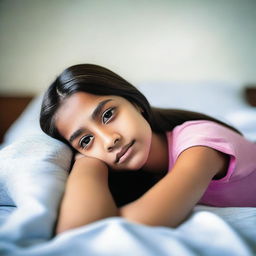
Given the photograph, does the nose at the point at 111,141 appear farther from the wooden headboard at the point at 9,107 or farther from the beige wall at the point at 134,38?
the wooden headboard at the point at 9,107

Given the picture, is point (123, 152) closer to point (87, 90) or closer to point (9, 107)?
point (87, 90)

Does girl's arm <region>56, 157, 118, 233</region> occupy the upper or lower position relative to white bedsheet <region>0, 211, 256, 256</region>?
lower

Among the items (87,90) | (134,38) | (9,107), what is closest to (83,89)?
(87,90)

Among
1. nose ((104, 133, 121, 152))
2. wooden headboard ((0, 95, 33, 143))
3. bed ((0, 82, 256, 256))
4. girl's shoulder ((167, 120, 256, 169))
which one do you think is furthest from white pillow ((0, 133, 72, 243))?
wooden headboard ((0, 95, 33, 143))

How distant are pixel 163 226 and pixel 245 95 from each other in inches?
43.6

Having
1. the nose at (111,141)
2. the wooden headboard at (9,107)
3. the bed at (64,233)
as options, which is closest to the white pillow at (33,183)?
the bed at (64,233)

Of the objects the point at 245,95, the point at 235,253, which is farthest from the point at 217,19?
the point at 235,253

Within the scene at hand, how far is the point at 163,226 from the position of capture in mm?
473

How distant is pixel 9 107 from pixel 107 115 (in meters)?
0.97

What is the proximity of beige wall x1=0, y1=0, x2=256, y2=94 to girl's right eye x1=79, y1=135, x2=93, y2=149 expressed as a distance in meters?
0.80

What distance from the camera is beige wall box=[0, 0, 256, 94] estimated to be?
1372 millimetres

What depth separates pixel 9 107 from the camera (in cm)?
147

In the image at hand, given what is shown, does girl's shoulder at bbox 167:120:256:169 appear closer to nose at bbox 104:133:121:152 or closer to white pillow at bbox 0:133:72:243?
nose at bbox 104:133:121:152

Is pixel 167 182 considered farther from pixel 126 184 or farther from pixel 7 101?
pixel 7 101
